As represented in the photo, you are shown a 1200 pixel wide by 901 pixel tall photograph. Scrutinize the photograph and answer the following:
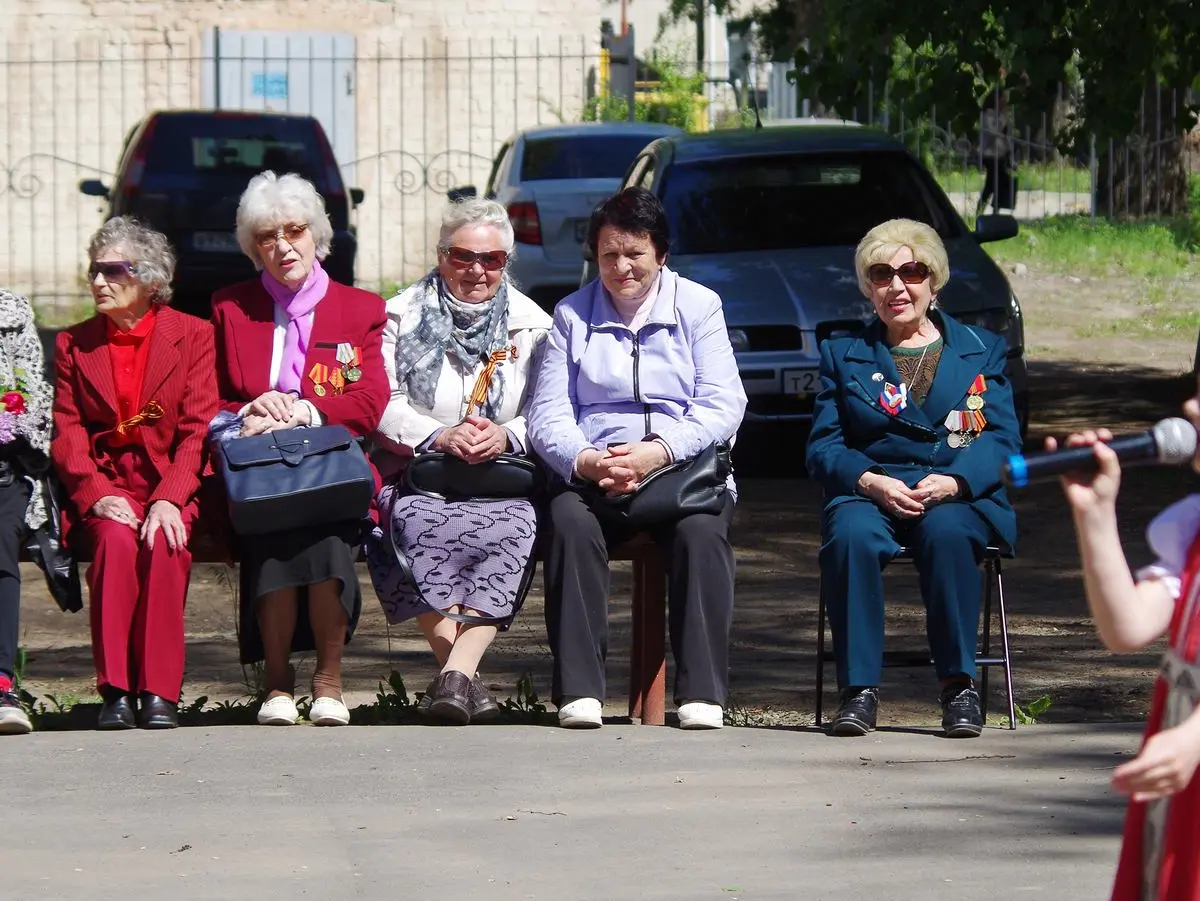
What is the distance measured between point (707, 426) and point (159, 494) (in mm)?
1646

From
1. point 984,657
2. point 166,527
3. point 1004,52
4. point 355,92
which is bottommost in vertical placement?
point 984,657

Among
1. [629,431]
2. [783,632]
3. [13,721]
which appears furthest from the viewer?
[783,632]

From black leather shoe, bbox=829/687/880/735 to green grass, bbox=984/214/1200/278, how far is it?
582 inches

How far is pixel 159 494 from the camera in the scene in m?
6.00

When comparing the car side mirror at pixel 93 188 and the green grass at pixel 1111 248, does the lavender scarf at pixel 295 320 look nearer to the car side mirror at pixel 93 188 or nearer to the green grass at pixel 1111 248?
the car side mirror at pixel 93 188

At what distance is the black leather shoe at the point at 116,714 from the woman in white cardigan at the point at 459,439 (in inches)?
32.0

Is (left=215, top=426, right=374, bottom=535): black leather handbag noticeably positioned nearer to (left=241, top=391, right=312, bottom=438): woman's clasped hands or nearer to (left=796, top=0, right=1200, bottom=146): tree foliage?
(left=241, top=391, right=312, bottom=438): woman's clasped hands

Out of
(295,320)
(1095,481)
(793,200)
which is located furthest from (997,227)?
(1095,481)

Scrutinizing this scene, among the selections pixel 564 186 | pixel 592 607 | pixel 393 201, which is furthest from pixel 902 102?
pixel 393 201

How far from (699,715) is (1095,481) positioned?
317 centimetres

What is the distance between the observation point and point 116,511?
5949 mm

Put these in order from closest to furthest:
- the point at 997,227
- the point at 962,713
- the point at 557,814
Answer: the point at 557,814 < the point at 962,713 < the point at 997,227

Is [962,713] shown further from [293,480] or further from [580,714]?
[293,480]

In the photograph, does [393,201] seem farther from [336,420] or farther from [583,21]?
[336,420]
